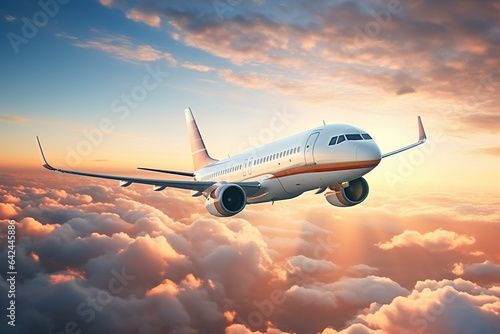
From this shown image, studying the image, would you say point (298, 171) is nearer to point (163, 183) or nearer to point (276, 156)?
point (276, 156)

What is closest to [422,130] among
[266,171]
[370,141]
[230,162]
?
[370,141]

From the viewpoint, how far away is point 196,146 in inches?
2206

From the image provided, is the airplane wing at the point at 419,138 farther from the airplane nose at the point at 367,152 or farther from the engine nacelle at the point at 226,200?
the engine nacelle at the point at 226,200

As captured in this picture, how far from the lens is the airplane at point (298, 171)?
2719 cm

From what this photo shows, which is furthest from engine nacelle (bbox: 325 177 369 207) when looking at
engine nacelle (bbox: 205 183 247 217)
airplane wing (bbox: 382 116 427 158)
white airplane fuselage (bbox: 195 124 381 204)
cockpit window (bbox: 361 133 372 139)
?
engine nacelle (bbox: 205 183 247 217)

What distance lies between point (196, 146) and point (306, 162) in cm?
2889

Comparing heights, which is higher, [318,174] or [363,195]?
[318,174]

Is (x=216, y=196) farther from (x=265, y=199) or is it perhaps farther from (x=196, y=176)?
(x=196, y=176)

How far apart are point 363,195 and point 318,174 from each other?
631cm

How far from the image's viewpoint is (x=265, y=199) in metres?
34.5

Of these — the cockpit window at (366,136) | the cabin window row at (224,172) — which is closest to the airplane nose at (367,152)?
the cockpit window at (366,136)

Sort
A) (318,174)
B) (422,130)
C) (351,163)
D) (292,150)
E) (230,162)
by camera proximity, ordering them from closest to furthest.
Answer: (351,163), (318,174), (292,150), (422,130), (230,162)

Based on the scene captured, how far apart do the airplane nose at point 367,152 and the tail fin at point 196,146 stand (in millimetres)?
26432

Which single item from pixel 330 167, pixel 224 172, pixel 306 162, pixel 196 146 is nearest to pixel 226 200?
pixel 306 162
